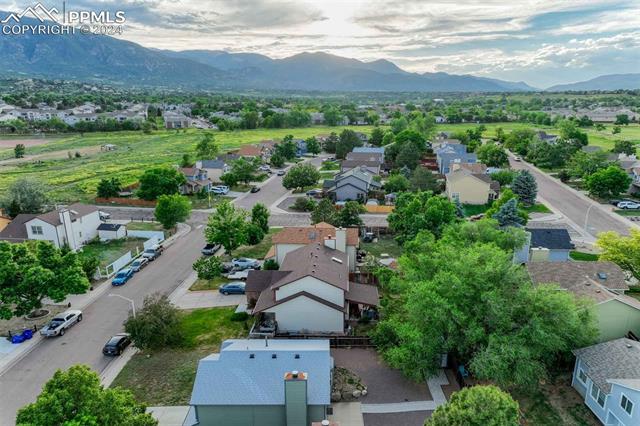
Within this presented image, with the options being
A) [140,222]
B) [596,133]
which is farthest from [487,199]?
[596,133]

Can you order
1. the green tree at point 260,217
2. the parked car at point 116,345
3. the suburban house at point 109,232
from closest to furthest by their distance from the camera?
1. the parked car at point 116,345
2. the green tree at point 260,217
3. the suburban house at point 109,232

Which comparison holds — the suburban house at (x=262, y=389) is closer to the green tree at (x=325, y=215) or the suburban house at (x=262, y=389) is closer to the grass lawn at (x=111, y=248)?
the grass lawn at (x=111, y=248)

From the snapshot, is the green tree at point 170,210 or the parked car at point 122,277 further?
the green tree at point 170,210

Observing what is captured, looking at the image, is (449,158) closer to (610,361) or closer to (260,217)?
(260,217)

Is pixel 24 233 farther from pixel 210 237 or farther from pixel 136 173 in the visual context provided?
pixel 136 173

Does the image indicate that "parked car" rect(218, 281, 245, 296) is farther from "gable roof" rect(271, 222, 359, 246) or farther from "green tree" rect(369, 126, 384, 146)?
"green tree" rect(369, 126, 384, 146)

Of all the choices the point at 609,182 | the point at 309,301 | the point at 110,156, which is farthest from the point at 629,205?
the point at 110,156

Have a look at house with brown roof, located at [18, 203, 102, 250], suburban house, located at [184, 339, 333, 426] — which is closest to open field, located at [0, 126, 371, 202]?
house with brown roof, located at [18, 203, 102, 250]

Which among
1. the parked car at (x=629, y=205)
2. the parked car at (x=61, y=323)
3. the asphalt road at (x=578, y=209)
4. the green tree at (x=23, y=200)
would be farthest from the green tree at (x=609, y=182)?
the green tree at (x=23, y=200)
